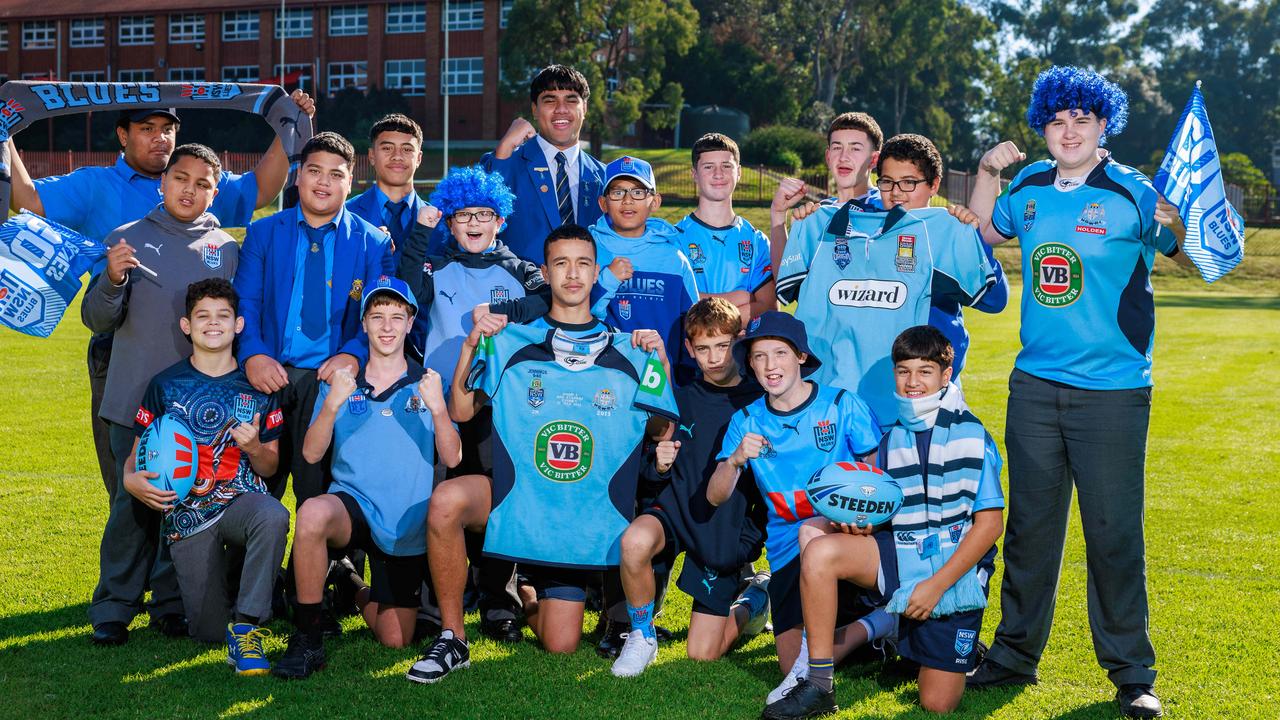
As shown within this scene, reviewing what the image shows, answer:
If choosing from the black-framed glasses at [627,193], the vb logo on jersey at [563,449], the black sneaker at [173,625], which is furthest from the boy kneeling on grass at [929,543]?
the black sneaker at [173,625]

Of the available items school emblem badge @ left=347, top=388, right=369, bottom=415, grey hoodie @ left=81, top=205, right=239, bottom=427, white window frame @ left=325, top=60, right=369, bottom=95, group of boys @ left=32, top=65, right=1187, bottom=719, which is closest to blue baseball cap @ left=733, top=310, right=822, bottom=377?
group of boys @ left=32, top=65, right=1187, bottom=719

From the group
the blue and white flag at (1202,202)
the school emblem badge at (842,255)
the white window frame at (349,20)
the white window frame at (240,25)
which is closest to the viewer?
the blue and white flag at (1202,202)

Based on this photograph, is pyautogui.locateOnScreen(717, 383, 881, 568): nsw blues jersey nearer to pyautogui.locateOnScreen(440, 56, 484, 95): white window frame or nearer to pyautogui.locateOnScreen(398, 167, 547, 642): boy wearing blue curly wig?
pyautogui.locateOnScreen(398, 167, 547, 642): boy wearing blue curly wig

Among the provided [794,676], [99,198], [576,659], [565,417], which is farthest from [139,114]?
[794,676]

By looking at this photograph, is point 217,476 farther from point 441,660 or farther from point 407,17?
point 407,17

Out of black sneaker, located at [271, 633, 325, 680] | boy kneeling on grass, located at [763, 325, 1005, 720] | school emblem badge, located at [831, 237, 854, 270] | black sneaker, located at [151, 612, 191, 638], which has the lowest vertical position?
black sneaker, located at [151, 612, 191, 638]

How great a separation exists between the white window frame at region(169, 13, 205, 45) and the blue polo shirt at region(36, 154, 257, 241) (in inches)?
2181

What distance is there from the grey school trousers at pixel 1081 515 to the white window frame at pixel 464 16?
167 ft

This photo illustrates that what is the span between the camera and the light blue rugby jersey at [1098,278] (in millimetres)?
5055

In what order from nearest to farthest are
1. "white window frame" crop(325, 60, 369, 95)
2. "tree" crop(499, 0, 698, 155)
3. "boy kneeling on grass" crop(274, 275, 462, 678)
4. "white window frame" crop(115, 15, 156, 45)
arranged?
"boy kneeling on grass" crop(274, 275, 462, 678), "tree" crop(499, 0, 698, 155), "white window frame" crop(325, 60, 369, 95), "white window frame" crop(115, 15, 156, 45)

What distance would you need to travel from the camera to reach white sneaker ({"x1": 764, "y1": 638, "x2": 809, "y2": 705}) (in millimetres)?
4859

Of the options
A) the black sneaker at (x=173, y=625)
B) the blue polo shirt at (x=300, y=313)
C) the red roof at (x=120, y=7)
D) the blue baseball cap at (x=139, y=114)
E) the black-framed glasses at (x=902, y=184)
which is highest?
the red roof at (x=120, y=7)

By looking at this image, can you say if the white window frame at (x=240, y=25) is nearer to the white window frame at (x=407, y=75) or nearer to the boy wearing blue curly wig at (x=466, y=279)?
the white window frame at (x=407, y=75)

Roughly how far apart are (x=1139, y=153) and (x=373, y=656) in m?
75.1
